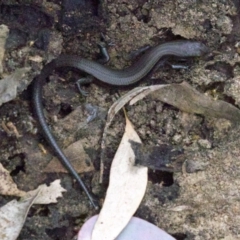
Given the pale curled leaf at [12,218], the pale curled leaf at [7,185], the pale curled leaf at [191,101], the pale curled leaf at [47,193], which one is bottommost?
the pale curled leaf at [12,218]

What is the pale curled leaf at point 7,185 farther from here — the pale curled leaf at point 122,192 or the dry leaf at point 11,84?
the pale curled leaf at point 122,192

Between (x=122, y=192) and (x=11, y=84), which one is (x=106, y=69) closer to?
(x=11, y=84)

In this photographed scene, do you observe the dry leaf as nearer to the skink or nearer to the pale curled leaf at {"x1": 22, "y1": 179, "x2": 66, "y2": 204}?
the skink

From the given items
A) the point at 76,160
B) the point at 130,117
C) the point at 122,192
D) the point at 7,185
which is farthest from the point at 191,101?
the point at 7,185

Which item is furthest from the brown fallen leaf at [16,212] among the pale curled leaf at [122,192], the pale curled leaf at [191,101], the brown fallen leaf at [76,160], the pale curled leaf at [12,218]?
the pale curled leaf at [191,101]

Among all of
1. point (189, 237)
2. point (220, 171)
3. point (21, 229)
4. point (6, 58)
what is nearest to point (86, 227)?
point (21, 229)

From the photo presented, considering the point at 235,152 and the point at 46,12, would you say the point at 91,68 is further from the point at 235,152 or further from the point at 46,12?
the point at 235,152
